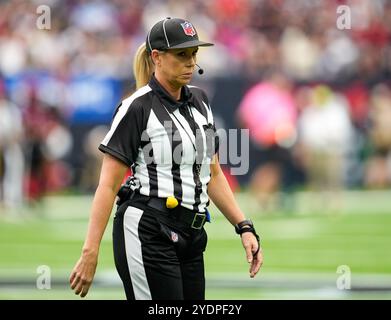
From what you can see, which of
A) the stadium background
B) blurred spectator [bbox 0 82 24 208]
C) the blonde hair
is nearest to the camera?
the blonde hair

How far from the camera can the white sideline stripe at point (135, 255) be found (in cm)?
525

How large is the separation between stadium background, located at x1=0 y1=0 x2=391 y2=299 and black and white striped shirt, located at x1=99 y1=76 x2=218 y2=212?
789 cm

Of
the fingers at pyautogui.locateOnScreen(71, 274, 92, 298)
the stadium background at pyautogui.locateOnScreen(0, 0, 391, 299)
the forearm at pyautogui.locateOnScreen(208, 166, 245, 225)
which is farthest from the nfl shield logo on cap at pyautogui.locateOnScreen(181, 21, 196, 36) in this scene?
the stadium background at pyautogui.locateOnScreen(0, 0, 391, 299)

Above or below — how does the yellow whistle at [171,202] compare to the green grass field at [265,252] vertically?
above

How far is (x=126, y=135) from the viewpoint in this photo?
525cm

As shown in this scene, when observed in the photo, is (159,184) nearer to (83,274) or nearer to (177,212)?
(177,212)

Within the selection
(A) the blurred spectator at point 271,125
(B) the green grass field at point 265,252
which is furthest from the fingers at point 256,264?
(A) the blurred spectator at point 271,125

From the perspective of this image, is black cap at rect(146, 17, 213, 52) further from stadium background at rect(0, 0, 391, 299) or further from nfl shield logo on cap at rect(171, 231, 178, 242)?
stadium background at rect(0, 0, 391, 299)

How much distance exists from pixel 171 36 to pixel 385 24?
16070mm

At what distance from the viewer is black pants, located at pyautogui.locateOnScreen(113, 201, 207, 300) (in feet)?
17.1

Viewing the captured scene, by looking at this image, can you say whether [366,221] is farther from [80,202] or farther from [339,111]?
[80,202]

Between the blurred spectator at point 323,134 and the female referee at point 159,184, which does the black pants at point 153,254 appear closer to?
the female referee at point 159,184

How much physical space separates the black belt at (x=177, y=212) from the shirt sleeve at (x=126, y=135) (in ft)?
0.61

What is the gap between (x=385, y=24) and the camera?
2083 cm
